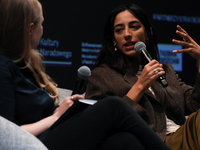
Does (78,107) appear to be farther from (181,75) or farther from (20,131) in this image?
(181,75)

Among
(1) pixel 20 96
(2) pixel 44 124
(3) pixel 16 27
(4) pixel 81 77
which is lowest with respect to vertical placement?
(2) pixel 44 124

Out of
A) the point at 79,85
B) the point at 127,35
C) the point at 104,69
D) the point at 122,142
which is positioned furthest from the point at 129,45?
the point at 122,142

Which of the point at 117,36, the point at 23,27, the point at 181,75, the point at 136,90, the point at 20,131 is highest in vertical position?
the point at 23,27

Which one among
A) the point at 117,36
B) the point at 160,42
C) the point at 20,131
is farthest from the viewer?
the point at 160,42

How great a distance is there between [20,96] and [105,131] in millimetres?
406

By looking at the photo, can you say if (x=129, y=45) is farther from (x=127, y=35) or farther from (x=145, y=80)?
(x=145, y=80)

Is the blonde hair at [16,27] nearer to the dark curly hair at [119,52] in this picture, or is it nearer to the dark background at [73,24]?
the dark curly hair at [119,52]

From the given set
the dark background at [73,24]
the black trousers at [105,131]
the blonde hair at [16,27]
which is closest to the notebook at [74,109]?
the black trousers at [105,131]

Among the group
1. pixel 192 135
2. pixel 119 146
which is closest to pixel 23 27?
pixel 119 146

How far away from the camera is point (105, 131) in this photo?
3.51 feet

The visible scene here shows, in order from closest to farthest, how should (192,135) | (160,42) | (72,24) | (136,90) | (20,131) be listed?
(20,131)
(192,135)
(136,90)
(72,24)
(160,42)

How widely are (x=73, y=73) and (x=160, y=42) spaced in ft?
3.59

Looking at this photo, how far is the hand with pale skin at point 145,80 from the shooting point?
1.67m

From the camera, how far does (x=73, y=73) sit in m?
2.84
